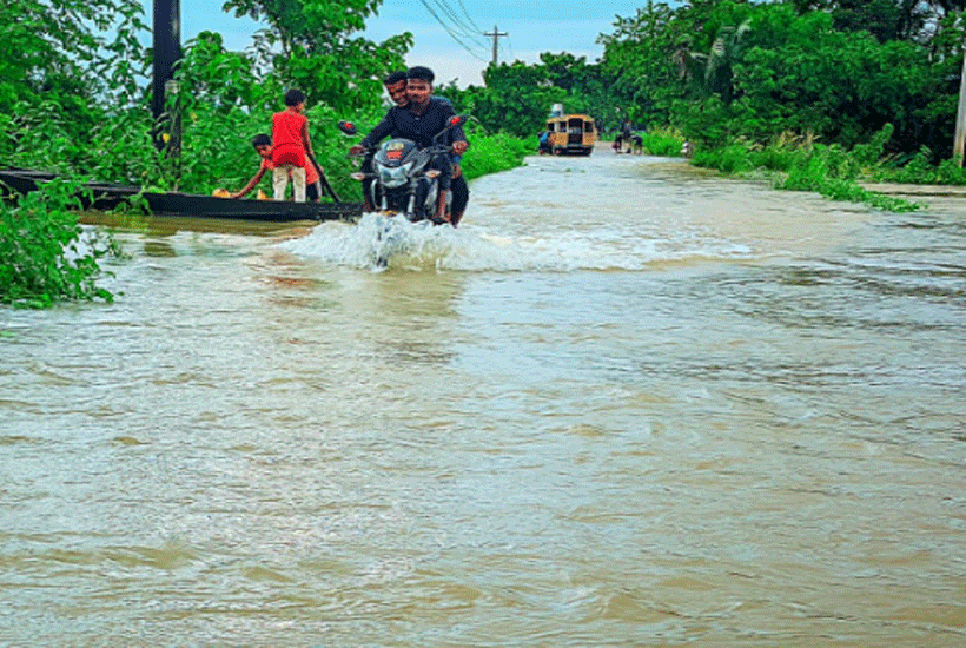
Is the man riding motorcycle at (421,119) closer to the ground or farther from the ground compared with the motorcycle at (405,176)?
farther from the ground

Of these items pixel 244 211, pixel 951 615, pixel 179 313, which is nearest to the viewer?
pixel 951 615

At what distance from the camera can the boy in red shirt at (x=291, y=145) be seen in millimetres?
16594

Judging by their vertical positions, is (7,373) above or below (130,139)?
below

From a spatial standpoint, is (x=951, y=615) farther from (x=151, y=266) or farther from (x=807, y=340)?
(x=151, y=266)

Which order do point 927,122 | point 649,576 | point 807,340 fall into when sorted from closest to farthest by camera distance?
point 649,576, point 807,340, point 927,122

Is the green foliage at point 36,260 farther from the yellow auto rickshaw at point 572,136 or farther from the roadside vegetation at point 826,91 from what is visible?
the yellow auto rickshaw at point 572,136

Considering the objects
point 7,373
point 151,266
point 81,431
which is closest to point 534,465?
point 81,431

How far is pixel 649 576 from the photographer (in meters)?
4.36

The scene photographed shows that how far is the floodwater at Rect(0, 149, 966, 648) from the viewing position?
405 centimetres

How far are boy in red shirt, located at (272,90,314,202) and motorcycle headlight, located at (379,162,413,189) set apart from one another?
145 inches

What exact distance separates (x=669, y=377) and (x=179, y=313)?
12.1 ft

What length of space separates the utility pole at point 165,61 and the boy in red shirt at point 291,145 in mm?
3029

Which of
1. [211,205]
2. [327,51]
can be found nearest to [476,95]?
[327,51]

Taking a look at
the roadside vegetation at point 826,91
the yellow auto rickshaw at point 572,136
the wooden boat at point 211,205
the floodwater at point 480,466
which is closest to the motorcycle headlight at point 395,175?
the floodwater at point 480,466
